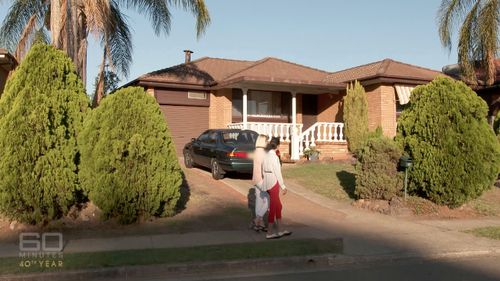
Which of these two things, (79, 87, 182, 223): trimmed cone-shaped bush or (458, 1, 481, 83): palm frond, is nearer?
(79, 87, 182, 223): trimmed cone-shaped bush

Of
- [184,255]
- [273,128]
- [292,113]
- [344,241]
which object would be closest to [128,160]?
[184,255]

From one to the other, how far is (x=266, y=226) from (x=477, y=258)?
137 inches

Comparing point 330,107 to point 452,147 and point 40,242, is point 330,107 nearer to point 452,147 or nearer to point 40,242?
point 452,147

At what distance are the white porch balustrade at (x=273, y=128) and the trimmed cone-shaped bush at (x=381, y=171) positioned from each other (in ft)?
25.3

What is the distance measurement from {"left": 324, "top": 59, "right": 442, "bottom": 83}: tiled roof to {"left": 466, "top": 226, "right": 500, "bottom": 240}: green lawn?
34.7 ft

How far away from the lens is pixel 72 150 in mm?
9320

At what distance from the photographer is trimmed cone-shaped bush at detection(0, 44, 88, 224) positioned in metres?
8.69

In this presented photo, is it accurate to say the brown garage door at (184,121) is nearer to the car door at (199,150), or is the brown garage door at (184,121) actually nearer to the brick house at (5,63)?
the car door at (199,150)

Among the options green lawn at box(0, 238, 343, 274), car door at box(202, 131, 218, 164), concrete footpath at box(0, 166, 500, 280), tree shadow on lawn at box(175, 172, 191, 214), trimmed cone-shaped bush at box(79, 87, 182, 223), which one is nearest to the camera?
green lawn at box(0, 238, 343, 274)

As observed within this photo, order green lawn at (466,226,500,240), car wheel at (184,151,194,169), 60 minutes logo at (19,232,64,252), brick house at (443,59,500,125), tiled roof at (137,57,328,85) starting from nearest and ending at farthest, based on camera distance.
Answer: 1. 60 minutes logo at (19,232,64,252)
2. green lawn at (466,226,500,240)
3. car wheel at (184,151,194,169)
4. tiled roof at (137,57,328,85)
5. brick house at (443,59,500,125)

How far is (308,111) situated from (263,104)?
242cm

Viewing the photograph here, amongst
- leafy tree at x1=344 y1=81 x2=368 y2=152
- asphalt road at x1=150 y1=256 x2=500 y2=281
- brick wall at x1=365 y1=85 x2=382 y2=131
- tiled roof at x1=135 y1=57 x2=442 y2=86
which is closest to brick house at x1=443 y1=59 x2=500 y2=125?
tiled roof at x1=135 y1=57 x2=442 y2=86

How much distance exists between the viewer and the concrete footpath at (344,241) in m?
6.72

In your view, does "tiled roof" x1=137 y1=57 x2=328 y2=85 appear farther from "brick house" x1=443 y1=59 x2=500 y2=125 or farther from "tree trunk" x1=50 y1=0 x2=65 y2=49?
"tree trunk" x1=50 y1=0 x2=65 y2=49
